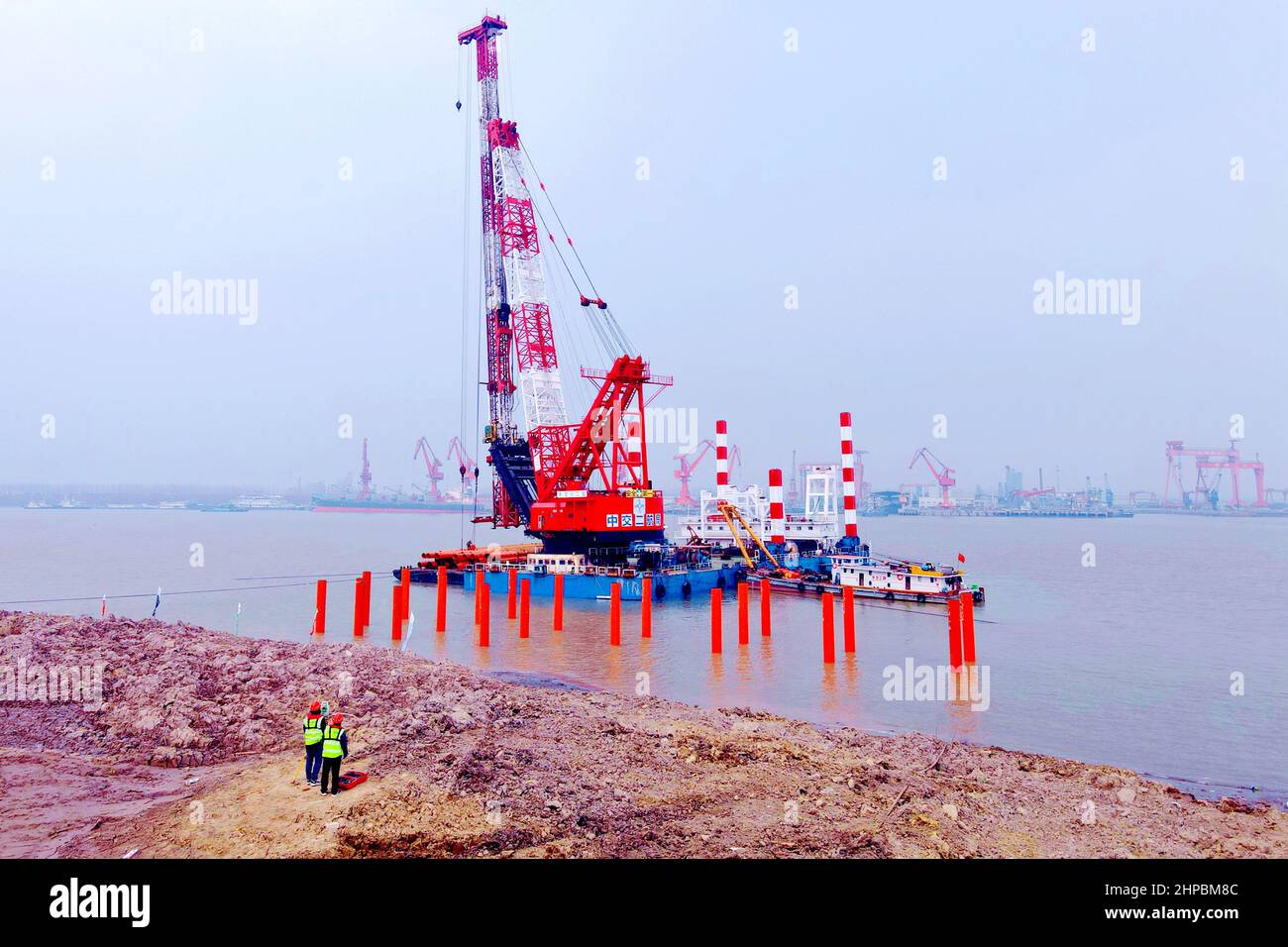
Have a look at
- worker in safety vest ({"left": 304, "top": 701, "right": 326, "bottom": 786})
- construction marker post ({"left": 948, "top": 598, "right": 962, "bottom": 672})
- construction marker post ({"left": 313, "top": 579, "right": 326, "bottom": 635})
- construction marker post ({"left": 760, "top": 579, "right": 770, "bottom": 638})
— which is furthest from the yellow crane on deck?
worker in safety vest ({"left": 304, "top": 701, "right": 326, "bottom": 786})

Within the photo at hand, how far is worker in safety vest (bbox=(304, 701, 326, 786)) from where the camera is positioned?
9.87 m

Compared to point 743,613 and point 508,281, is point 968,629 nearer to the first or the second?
point 743,613

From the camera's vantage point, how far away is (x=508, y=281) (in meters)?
51.0

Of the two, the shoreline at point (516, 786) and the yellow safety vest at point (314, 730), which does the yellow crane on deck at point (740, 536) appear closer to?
the shoreline at point (516, 786)

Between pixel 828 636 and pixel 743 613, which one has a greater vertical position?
pixel 743 613

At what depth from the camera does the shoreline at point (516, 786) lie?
8781mm

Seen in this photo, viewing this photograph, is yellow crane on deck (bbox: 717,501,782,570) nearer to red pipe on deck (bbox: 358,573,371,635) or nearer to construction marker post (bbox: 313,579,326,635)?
red pipe on deck (bbox: 358,573,371,635)

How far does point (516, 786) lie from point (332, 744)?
2.25 metres

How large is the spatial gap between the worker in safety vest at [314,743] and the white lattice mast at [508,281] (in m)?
39.6

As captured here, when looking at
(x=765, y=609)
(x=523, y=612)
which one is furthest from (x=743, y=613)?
(x=523, y=612)

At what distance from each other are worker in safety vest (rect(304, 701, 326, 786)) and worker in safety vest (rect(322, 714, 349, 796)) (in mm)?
159
